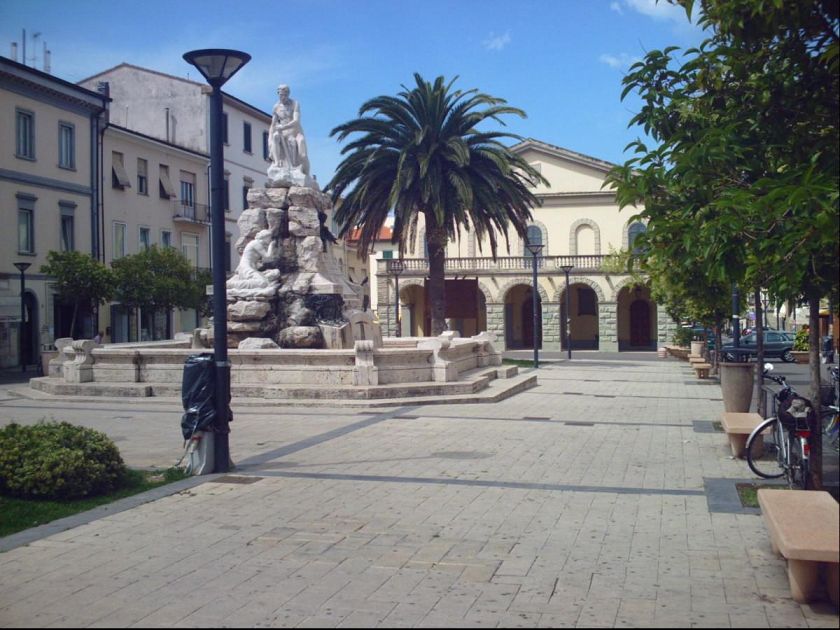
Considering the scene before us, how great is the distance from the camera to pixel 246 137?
2066 inches

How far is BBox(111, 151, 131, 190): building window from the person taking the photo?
1559 inches

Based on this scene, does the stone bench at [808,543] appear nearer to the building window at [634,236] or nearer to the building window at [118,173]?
the building window at [634,236]

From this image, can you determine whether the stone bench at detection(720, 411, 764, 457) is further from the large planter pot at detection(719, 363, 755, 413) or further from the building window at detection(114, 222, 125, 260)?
the building window at detection(114, 222, 125, 260)

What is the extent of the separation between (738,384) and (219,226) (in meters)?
7.12

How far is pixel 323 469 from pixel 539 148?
45.6m

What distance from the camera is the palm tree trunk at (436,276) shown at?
91.2 feet

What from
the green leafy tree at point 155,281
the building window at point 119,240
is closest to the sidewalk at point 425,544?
the green leafy tree at point 155,281

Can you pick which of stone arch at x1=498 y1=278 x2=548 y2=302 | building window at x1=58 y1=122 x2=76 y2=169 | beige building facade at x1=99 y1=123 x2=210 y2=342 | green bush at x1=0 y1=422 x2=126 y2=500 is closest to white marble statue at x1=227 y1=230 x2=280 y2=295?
green bush at x1=0 y1=422 x2=126 y2=500

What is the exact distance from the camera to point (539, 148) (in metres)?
53.1

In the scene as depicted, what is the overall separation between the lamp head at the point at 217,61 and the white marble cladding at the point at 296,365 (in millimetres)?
7825

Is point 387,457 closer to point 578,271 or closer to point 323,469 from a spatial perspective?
point 323,469

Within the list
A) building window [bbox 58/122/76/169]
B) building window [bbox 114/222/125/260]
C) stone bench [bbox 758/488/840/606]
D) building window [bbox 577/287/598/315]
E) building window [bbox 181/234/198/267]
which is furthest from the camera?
building window [bbox 577/287/598/315]

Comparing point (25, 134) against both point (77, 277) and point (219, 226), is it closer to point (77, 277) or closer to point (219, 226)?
point (77, 277)

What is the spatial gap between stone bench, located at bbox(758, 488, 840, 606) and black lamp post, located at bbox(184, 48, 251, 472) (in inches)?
231
